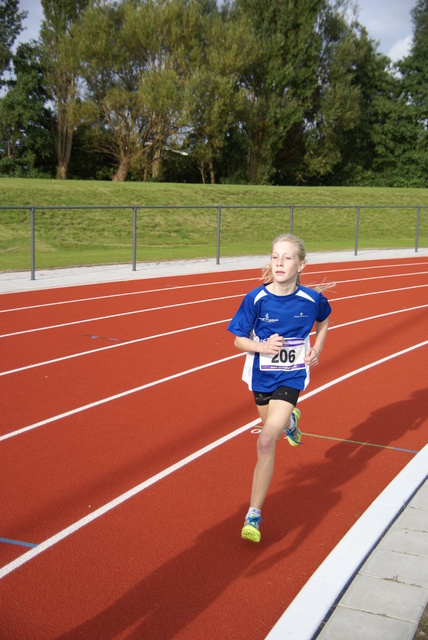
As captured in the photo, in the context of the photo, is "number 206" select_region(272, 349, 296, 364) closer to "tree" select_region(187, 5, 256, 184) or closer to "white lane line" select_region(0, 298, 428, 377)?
"white lane line" select_region(0, 298, 428, 377)

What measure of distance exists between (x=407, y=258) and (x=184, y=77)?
27.6 metres

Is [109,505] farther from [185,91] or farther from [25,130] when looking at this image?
[25,130]

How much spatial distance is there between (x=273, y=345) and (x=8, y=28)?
181 feet

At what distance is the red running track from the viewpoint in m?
3.56

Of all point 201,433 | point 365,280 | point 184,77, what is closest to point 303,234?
point 365,280

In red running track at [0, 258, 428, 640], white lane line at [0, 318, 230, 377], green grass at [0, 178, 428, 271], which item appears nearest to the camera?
red running track at [0, 258, 428, 640]

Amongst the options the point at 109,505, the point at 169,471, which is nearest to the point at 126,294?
the point at 169,471

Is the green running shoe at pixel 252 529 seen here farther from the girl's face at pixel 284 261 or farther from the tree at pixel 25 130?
the tree at pixel 25 130

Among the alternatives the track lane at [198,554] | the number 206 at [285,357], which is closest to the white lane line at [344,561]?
the track lane at [198,554]

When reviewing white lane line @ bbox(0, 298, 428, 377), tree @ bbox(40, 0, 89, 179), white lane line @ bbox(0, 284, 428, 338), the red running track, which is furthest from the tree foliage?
the red running track

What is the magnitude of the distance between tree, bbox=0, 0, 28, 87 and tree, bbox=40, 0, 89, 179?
4.70m

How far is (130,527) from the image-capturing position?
4.38m

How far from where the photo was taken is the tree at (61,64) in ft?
148

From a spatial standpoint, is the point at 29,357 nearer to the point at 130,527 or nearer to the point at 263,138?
the point at 130,527
